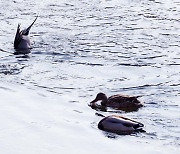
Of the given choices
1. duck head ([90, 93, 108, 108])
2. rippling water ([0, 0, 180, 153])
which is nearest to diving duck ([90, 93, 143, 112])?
duck head ([90, 93, 108, 108])

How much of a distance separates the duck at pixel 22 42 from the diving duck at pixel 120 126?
667 centimetres

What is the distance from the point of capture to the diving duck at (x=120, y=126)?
37.7ft

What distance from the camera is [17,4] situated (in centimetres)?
2381

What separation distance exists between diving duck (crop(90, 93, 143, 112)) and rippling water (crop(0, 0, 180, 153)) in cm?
24

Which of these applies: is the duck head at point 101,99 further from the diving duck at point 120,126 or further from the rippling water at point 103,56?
the diving duck at point 120,126

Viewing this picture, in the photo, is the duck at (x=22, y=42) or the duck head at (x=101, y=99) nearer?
the duck head at (x=101, y=99)

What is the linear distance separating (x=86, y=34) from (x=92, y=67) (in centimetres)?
342

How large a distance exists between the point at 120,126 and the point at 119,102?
4.95ft

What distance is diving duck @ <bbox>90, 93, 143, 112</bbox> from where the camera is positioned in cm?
1291

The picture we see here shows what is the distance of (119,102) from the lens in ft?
42.5

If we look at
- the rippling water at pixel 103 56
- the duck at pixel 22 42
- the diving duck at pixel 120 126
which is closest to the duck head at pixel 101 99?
the rippling water at pixel 103 56

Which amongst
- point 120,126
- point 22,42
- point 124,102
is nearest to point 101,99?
point 124,102

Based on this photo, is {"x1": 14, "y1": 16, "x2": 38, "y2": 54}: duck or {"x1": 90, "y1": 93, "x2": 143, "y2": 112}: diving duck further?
{"x1": 14, "y1": 16, "x2": 38, "y2": 54}: duck

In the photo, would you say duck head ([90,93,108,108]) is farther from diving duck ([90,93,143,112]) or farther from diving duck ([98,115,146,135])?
diving duck ([98,115,146,135])
